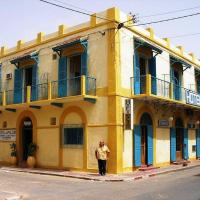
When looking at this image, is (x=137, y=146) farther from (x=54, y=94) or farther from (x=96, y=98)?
(x=54, y=94)

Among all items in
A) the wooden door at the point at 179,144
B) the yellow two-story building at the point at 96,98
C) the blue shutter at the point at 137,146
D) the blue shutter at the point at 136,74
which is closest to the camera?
the yellow two-story building at the point at 96,98

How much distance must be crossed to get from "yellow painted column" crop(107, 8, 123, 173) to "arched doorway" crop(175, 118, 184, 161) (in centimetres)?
683

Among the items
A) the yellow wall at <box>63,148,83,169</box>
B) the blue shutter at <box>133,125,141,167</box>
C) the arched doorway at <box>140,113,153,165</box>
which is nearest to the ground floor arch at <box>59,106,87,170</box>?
the yellow wall at <box>63,148,83,169</box>

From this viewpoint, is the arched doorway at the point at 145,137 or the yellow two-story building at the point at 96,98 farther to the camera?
the arched doorway at the point at 145,137

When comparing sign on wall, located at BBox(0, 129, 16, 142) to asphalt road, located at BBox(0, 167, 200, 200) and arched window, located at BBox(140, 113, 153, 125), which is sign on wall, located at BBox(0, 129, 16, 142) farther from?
arched window, located at BBox(140, 113, 153, 125)

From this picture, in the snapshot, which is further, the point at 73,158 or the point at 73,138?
the point at 73,138

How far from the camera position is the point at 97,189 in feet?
40.5

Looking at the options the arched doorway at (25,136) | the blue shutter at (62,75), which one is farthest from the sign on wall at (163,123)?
the arched doorway at (25,136)

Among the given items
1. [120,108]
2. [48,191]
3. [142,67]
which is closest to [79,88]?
[120,108]

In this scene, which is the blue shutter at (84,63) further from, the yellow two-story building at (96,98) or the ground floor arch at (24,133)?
the ground floor arch at (24,133)

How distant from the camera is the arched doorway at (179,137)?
2247 cm

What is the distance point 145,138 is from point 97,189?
7.35 m

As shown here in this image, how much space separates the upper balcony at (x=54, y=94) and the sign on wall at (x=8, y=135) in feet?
4.91

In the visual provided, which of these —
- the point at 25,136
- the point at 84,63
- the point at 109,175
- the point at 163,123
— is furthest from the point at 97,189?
the point at 25,136
